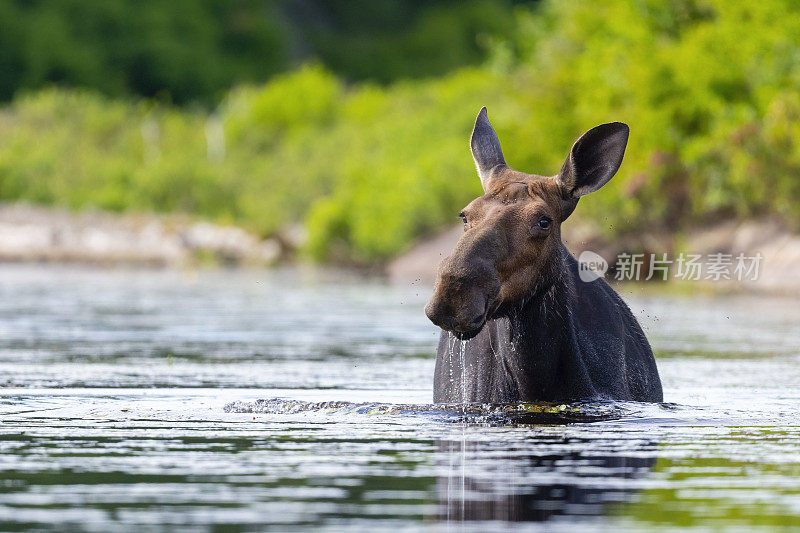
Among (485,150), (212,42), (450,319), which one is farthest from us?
(212,42)

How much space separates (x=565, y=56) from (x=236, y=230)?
39.0ft

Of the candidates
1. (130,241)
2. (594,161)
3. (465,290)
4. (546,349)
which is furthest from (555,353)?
(130,241)

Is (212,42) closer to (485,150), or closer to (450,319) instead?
(485,150)

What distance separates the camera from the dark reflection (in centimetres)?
712

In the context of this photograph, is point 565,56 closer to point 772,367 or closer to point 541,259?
point 772,367

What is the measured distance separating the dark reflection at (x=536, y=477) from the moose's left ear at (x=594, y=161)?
164cm

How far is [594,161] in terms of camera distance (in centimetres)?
1028

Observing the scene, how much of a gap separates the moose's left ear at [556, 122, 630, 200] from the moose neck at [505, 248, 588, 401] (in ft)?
1.43

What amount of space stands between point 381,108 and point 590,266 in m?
52.4

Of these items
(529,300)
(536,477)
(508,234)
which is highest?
(508,234)

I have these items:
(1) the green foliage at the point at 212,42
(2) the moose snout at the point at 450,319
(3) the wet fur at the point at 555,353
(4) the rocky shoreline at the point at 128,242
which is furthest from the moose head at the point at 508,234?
(1) the green foliage at the point at 212,42

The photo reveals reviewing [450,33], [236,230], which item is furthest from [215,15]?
[236,230]

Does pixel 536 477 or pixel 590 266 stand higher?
pixel 590 266

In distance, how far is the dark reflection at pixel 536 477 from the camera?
23.4ft
